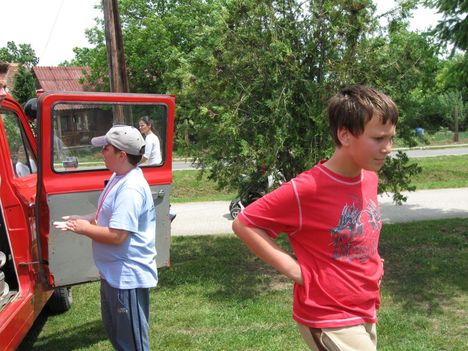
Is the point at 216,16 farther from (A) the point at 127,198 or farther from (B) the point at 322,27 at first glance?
(A) the point at 127,198

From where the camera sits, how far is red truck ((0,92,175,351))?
393cm

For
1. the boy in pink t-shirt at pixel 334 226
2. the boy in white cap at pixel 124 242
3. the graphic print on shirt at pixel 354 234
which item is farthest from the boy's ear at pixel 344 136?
the boy in white cap at pixel 124 242

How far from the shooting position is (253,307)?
5.41 metres

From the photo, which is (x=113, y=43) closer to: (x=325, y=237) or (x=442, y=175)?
(x=325, y=237)

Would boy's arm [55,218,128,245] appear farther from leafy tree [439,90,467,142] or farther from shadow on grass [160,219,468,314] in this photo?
leafy tree [439,90,467,142]

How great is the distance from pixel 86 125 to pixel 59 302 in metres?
2.14

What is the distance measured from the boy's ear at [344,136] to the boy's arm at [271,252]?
477 millimetres

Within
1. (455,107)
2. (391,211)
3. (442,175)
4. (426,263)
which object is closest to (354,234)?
(426,263)

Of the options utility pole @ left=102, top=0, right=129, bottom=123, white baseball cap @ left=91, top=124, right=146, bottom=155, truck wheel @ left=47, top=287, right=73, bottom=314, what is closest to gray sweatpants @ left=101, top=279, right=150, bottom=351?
white baseball cap @ left=91, top=124, right=146, bottom=155

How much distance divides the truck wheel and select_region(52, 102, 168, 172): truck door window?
1.83 m

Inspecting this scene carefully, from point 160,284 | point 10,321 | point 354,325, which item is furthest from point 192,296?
point 354,325

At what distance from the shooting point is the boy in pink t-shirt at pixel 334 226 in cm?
212

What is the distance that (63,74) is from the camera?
165 ft

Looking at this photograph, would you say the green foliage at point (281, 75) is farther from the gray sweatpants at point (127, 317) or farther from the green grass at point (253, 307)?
the gray sweatpants at point (127, 317)
